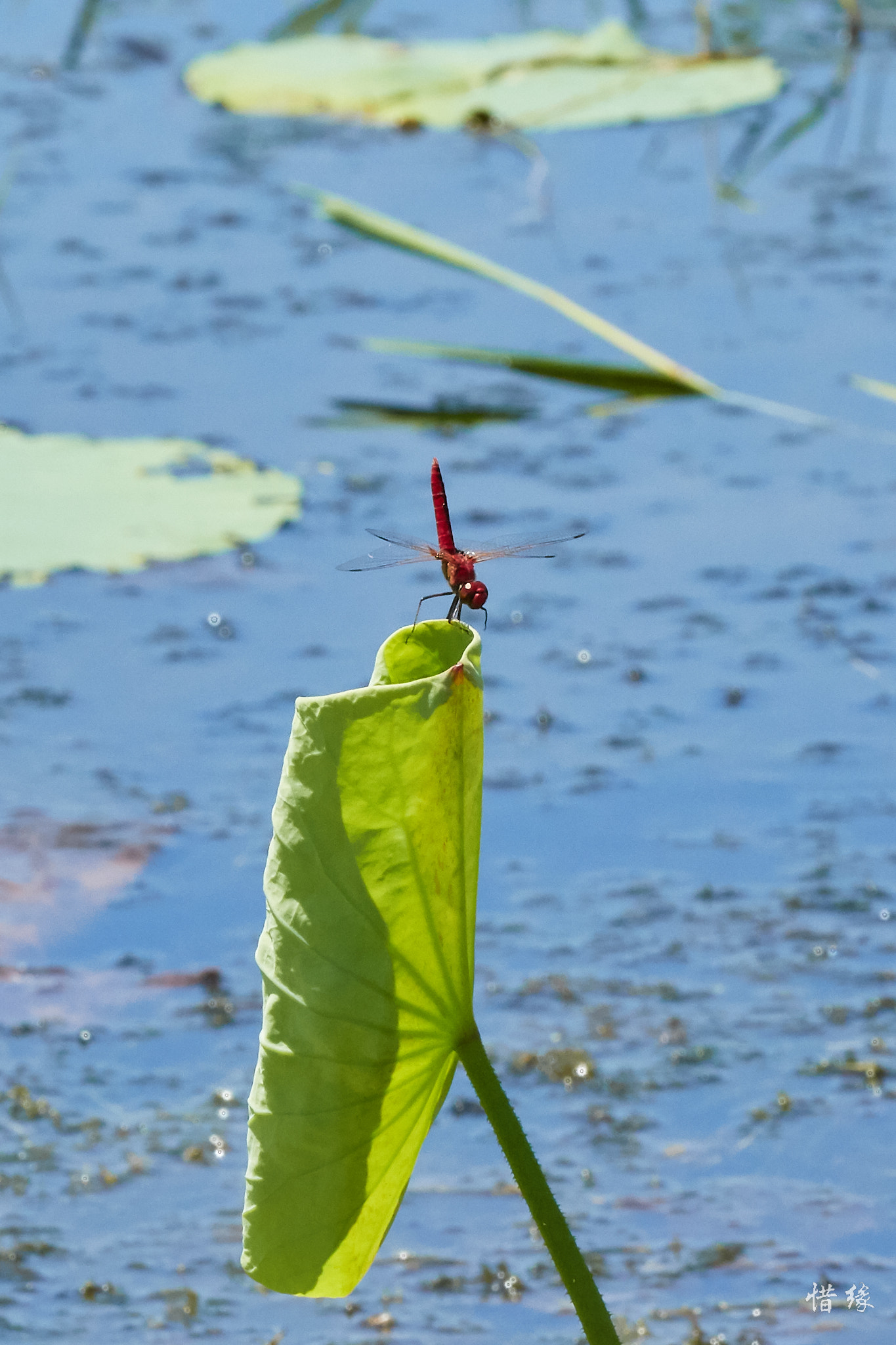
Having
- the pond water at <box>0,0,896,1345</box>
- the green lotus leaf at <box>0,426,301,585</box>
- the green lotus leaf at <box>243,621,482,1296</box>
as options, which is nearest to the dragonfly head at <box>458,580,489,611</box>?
the green lotus leaf at <box>243,621,482,1296</box>

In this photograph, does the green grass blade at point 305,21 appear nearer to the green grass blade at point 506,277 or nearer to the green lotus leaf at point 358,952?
the green grass blade at point 506,277

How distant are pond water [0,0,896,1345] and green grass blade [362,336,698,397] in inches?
2.2

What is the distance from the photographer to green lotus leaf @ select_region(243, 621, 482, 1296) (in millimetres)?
1062

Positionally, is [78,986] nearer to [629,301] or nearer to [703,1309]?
[703,1309]

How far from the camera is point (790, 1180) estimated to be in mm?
1735

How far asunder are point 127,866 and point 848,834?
3.09ft

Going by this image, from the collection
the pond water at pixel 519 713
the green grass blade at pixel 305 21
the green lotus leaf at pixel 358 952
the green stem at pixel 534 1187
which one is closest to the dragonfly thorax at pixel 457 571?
the green lotus leaf at pixel 358 952

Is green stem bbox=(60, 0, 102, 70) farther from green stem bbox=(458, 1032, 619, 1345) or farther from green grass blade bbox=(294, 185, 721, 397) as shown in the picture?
green stem bbox=(458, 1032, 619, 1345)

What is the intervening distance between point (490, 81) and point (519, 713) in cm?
286

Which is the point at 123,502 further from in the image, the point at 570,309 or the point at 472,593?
the point at 472,593

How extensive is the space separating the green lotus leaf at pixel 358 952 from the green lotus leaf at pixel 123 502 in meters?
1.81

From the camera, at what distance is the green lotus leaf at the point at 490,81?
4.69 meters

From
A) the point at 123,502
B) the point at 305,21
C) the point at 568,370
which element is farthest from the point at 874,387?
the point at 305,21

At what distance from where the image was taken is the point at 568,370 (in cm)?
361
